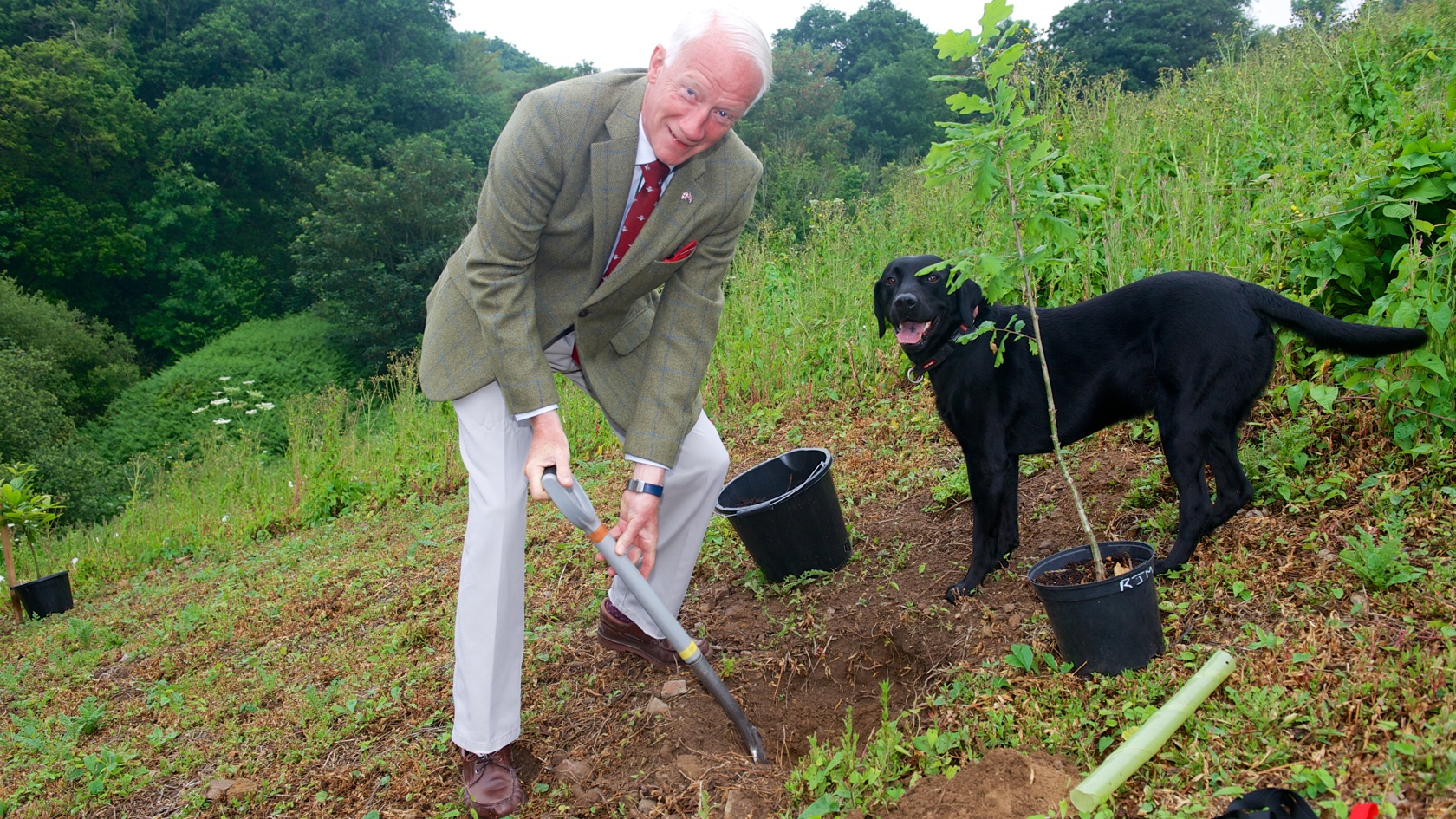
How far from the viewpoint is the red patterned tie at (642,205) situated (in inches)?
86.2

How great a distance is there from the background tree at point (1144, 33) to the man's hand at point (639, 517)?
26.0m

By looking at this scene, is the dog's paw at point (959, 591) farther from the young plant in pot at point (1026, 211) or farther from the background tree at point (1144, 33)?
the background tree at point (1144, 33)

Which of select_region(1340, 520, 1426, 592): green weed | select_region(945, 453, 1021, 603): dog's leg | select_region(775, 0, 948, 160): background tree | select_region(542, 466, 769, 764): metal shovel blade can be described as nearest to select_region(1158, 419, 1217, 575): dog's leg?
select_region(1340, 520, 1426, 592): green weed

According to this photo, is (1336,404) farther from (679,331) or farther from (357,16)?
(357,16)

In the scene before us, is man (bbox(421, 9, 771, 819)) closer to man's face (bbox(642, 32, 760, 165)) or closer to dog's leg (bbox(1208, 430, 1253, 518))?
man's face (bbox(642, 32, 760, 165))

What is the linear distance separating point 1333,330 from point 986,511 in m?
1.11

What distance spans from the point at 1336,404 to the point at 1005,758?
6.66 feet

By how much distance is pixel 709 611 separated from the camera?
3.18 m

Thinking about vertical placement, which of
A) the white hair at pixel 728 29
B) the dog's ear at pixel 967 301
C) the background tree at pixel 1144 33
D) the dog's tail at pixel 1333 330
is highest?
the background tree at pixel 1144 33

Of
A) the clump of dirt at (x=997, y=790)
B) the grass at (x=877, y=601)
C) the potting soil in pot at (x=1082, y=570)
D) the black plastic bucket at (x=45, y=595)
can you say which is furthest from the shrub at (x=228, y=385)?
the clump of dirt at (x=997, y=790)

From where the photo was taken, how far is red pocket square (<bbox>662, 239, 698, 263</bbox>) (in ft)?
7.55

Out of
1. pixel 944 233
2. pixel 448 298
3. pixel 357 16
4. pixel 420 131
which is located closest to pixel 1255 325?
pixel 448 298

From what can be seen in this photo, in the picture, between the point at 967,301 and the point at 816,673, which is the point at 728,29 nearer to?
the point at 967,301

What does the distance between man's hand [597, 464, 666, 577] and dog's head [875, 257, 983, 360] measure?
3.43ft
